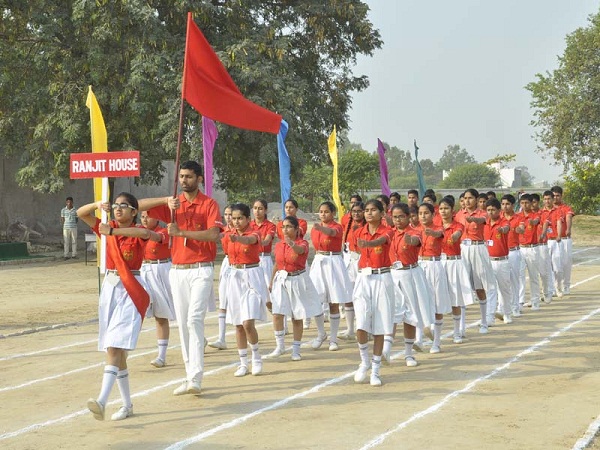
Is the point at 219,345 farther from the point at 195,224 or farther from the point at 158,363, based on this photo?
the point at 195,224

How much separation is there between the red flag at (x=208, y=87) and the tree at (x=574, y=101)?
40.4 m

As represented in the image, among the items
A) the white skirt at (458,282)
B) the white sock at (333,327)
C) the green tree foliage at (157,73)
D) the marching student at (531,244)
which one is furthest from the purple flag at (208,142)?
the green tree foliage at (157,73)

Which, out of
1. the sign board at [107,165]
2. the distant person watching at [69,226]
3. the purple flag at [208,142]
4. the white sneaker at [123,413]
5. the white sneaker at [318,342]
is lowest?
the white sneaker at [123,413]

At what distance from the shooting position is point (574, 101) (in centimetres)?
4878

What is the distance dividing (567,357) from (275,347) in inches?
152

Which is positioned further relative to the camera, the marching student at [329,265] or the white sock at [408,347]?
the marching student at [329,265]

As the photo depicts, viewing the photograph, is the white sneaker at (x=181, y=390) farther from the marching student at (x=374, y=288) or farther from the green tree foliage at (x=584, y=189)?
the green tree foliage at (x=584, y=189)

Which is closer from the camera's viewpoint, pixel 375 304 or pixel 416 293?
pixel 375 304

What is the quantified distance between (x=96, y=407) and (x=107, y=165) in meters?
5.35

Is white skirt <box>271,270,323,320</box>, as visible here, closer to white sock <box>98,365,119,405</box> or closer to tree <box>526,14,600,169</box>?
white sock <box>98,365,119,405</box>

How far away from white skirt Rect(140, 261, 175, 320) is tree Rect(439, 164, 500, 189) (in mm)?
124241

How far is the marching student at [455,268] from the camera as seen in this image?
12.6 m

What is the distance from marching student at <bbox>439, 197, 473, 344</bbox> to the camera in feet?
41.5

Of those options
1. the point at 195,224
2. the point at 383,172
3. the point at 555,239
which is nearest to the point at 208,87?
the point at 195,224
